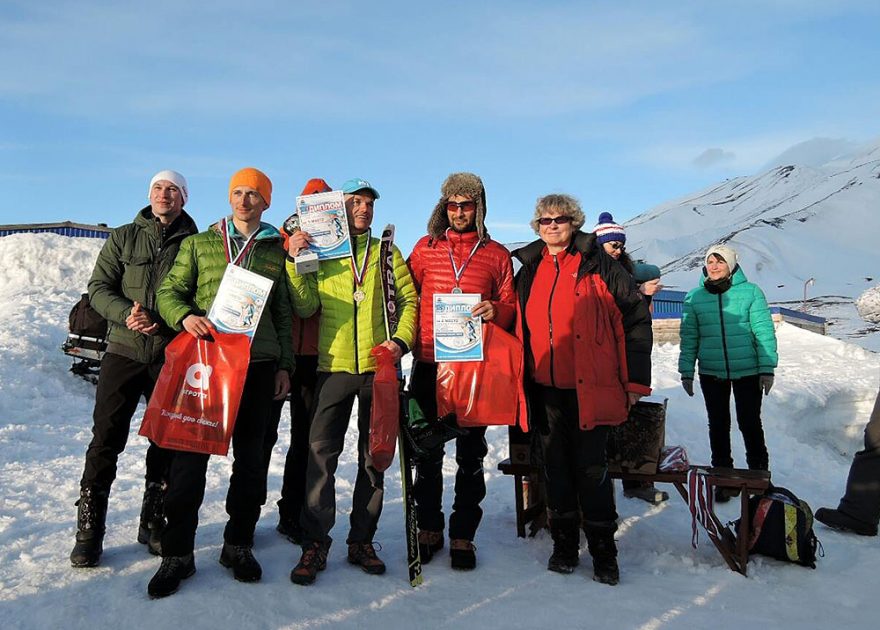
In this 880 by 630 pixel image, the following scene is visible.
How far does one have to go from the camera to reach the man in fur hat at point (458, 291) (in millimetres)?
4230

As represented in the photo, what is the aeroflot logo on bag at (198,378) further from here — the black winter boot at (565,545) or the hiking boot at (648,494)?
the hiking boot at (648,494)

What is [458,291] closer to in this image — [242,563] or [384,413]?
[384,413]

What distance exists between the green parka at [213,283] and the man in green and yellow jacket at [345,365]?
12 cm

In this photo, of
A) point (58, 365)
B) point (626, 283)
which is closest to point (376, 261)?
point (626, 283)

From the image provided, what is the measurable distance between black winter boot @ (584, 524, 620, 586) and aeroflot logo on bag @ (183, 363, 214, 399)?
2.46 m

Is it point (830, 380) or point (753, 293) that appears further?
point (830, 380)

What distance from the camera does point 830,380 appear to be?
11672mm

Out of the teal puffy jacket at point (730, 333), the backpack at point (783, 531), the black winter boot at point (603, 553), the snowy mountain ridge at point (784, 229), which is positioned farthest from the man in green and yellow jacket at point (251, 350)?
the snowy mountain ridge at point (784, 229)

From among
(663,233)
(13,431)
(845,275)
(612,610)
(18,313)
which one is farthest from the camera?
(663,233)

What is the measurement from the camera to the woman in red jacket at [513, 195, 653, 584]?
405cm

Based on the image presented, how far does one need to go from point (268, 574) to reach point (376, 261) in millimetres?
1957

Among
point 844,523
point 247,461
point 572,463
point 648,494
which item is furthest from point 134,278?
point 844,523

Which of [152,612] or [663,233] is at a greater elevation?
[663,233]

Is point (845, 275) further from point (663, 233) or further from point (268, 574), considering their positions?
point (268, 574)
